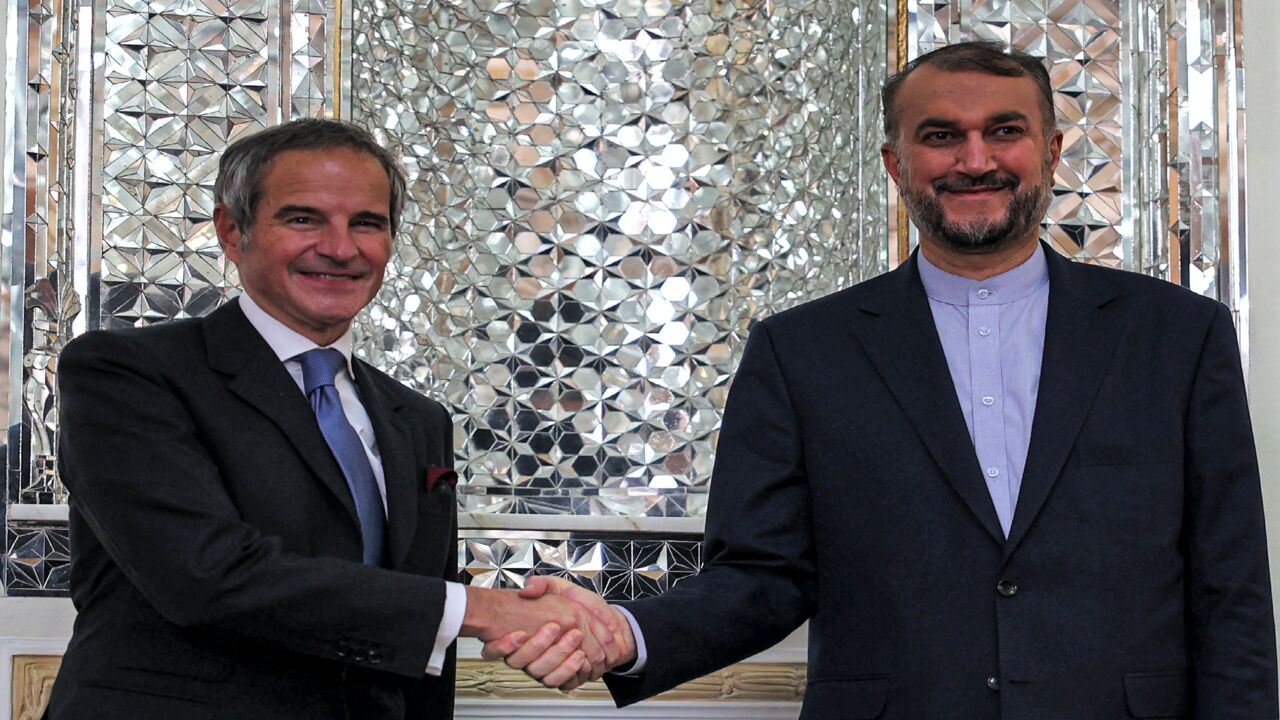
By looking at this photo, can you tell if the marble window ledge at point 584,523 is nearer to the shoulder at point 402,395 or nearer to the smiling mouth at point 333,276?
the shoulder at point 402,395

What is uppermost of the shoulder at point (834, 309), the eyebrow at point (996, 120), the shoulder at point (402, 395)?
the eyebrow at point (996, 120)

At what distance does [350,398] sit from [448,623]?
0.41 metres

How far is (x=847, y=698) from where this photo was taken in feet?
6.62

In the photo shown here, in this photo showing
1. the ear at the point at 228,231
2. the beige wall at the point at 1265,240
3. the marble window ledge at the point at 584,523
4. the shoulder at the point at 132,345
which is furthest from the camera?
the marble window ledge at the point at 584,523

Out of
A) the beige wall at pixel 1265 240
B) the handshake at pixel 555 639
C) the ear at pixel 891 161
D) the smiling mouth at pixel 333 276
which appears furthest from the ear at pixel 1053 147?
the smiling mouth at pixel 333 276

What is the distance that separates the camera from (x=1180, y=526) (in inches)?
78.7

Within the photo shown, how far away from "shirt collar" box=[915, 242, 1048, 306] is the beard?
47mm

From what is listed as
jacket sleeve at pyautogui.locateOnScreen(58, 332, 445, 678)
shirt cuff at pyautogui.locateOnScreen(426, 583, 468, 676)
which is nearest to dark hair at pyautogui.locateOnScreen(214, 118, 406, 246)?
jacket sleeve at pyautogui.locateOnScreen(58, 332, 445, 678)

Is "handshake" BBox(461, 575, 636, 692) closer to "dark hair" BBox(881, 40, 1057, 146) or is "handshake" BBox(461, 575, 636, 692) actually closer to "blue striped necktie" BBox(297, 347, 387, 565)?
"blue striped necktie" BBox(297, 347, 387, 565)

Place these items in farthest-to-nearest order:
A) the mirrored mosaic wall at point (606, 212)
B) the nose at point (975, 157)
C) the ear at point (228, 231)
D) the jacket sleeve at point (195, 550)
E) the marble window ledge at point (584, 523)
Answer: the mirrored mosaic wall at point (606, 212)
the marble window ledge at point (584, 523)
the ear at point (228, 231)
the nose at point (975, 157)
the jacket sleeve at point (195, 550)

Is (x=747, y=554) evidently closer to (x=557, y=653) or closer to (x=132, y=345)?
(x=557, y=653)

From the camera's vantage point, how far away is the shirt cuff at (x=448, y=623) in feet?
6.64

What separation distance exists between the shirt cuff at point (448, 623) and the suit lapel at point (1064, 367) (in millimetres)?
763

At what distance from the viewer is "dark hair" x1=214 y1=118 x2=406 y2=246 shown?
7.22 ft
